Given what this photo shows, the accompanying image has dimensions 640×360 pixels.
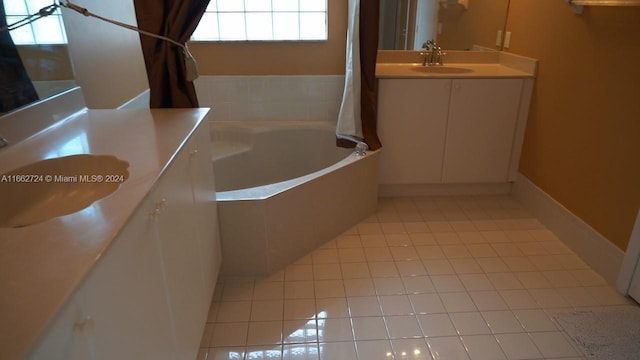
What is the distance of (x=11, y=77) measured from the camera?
4.14ft

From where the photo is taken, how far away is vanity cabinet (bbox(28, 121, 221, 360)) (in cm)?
66

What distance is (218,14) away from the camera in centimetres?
296

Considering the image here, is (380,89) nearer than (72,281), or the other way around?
(72,281)

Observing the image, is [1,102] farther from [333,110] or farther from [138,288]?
[333,110]

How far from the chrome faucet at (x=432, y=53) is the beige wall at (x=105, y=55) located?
1.91 metres

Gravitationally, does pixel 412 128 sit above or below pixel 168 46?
below

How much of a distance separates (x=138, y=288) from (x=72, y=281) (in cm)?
27

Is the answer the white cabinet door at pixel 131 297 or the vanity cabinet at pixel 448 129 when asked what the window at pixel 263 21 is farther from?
the white cabinet door at pixel 131 297

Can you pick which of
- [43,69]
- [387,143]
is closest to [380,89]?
[387,143]

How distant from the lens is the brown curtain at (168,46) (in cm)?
169

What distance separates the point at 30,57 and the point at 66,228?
35.6 inches

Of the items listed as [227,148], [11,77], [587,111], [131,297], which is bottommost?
[227,148]

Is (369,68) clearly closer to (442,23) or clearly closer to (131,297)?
(442,23)

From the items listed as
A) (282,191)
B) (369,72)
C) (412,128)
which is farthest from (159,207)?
(412,128)
